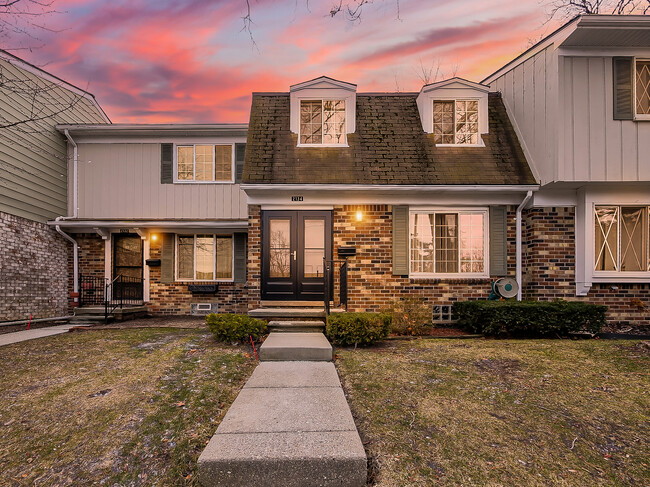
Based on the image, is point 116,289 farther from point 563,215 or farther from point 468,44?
point 468,44

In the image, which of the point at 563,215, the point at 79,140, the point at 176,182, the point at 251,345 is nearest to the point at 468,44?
the point at 563,215

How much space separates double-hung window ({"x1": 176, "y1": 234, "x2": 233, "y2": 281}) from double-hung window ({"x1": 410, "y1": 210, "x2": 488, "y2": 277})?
5.49 m

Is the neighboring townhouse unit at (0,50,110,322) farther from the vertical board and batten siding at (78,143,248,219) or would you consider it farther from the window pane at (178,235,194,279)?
the window pane at (178,235,194,279)

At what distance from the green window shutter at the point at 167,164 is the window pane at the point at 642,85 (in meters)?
11.8

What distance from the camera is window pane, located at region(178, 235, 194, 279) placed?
10109 millimetres

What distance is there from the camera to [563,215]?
305 inches

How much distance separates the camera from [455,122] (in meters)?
8.70

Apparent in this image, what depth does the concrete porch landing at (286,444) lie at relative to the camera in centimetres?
244

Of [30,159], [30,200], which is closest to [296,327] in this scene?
[30,200]

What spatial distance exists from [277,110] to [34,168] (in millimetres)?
6881

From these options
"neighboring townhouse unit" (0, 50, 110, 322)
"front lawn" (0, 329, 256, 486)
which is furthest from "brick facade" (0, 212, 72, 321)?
"front lawn" (0, 329, 256, 486)

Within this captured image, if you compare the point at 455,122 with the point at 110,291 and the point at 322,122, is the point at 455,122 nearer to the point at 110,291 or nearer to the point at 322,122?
the point at 322,122

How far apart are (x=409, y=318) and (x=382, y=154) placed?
13.0 feet

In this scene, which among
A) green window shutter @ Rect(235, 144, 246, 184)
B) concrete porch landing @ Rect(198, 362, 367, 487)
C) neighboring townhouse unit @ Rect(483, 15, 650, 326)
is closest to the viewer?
concrete porch landing @ Rect(198, 362, 367, 487)
